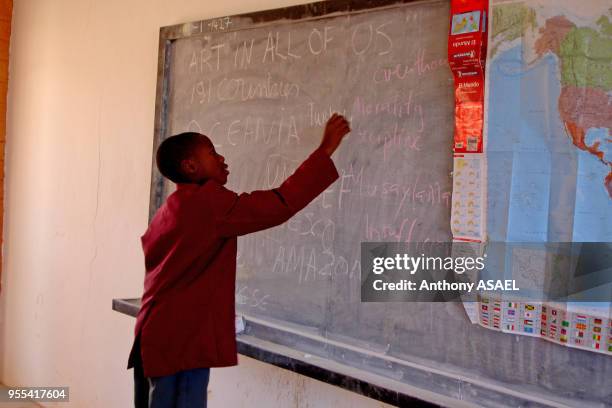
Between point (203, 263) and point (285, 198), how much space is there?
0.33 meters

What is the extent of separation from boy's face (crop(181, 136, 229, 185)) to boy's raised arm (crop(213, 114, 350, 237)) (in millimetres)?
115

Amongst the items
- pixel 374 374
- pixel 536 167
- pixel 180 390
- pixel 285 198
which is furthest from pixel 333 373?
pixel 536 167

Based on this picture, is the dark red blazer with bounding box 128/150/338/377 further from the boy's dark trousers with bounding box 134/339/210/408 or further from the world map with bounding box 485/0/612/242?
the world map with bounding box 485/0/612/242

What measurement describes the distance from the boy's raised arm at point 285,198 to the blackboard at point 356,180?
34 centimetres

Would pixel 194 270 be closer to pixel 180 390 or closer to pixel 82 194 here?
pixel 180 390

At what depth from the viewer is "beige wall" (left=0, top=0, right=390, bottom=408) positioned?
9.93ft

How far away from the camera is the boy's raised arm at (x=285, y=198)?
5.52 feet

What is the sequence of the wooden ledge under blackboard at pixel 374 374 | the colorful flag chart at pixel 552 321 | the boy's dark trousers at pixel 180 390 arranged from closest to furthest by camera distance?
the colorful flag chart at pixel 552 321
the wooden ledge under blackboard at pixel 374 374
the boy's dark trousers at pixel 180 390

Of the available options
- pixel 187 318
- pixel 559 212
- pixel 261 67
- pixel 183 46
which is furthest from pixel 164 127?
pixel 559 212

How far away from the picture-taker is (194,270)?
178cm

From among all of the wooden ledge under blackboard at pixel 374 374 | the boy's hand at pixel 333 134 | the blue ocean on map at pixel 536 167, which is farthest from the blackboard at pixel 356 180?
the boy's hand at pixel 333 134

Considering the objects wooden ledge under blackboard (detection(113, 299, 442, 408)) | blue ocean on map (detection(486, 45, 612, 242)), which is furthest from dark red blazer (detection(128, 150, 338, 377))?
blue ocean on map (detection(486, 45, 612, 242))

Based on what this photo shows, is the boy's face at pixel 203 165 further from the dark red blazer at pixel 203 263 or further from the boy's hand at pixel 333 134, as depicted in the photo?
the boy's hand at pixel 333 134

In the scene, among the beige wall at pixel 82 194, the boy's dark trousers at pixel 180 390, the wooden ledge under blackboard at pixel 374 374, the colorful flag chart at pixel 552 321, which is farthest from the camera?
the beige wall at pixel 82 194
